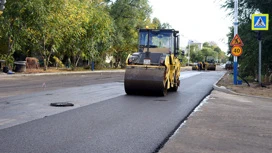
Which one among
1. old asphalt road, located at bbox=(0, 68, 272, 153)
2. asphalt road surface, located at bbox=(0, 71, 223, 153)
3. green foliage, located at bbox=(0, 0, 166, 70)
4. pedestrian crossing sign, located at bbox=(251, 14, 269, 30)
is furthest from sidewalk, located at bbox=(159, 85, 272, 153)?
green foliage, located at bbox=(0, 0, 166, 70)

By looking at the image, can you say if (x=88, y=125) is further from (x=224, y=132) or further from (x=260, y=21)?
(x=260, y=21)

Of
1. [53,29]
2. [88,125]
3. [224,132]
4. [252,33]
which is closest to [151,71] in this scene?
[88,125]

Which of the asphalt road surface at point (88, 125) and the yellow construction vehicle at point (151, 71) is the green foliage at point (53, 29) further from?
the asphalt road surface at point (88, 125)

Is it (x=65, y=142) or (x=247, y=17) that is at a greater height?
(x=247, y=17)

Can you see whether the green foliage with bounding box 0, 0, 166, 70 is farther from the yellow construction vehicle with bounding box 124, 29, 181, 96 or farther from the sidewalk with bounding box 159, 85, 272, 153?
the sidewalk with bounding box 159, 85, 272, 153

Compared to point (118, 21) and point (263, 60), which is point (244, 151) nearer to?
point (263, 60)

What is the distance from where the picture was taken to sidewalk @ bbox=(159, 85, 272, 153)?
Result: 6.08m

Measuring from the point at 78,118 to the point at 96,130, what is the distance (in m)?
1.43

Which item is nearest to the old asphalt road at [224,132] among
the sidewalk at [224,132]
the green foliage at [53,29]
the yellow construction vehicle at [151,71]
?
the sidewalk at [224,132]

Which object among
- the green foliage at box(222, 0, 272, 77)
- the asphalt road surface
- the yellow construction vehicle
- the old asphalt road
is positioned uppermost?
the green foliage at box(222, 0, 272, 77)

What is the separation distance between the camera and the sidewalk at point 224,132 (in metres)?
6.08

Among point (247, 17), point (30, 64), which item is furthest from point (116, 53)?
point (247, 17)

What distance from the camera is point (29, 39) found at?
3594cm

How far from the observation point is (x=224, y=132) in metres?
7.43
